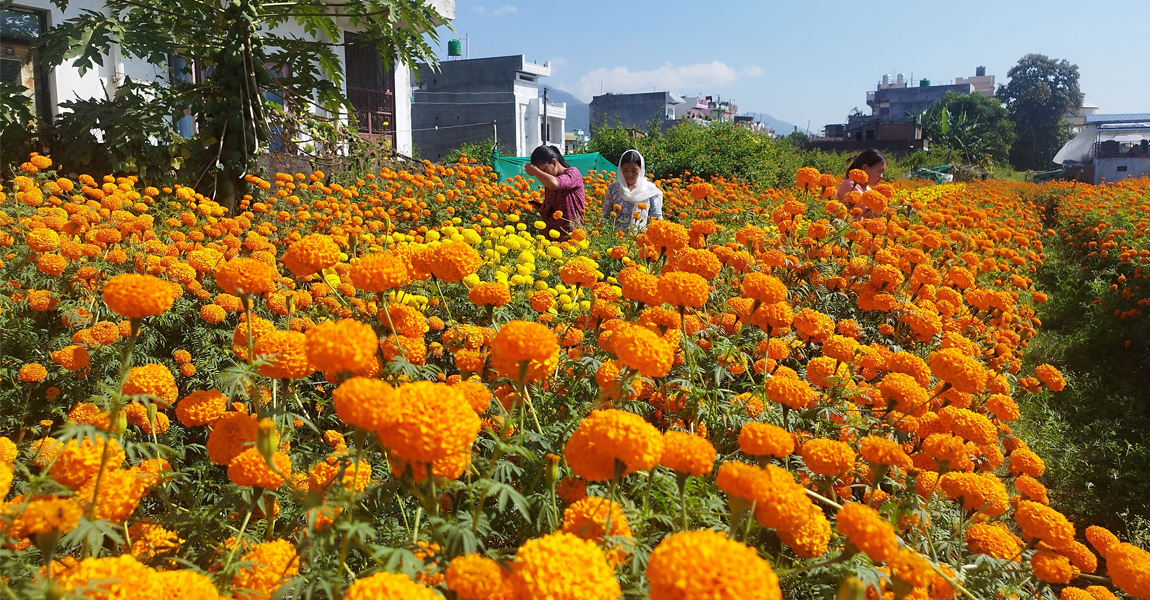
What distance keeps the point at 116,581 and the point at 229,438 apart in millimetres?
367

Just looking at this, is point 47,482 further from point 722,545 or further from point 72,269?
point 72,269

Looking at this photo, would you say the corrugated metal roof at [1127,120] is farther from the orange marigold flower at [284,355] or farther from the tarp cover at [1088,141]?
the orange marigold flower at [284,355]

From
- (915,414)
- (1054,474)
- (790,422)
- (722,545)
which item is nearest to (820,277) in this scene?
(915,414)

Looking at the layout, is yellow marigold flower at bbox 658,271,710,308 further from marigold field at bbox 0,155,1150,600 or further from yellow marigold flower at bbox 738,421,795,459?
yellow marigold flower at bbox 738,421,795,459

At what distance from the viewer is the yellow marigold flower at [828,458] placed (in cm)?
122

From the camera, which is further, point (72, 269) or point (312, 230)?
point (312, 230)

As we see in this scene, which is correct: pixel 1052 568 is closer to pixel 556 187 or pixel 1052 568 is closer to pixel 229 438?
pixel 229 438

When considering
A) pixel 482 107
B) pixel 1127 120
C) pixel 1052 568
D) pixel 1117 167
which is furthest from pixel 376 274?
pixel 1127 120

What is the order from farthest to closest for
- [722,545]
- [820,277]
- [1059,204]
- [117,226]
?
[1059,204]
[820,277]
[117,226]
[722,545]

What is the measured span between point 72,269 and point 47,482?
196cm

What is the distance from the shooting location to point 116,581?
71cm

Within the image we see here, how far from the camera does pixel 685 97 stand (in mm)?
60625

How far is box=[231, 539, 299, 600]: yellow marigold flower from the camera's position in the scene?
36.1 inches

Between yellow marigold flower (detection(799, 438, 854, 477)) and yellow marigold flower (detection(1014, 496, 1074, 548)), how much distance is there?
0.68 meters
